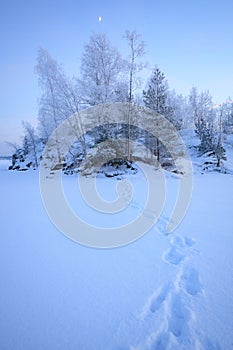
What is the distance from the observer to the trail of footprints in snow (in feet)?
4.98

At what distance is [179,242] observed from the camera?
124 inches

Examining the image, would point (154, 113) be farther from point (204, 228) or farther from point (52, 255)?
point (52, 255)

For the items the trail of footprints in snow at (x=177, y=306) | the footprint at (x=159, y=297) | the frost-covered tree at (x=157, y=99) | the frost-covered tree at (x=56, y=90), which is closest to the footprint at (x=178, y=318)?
the trail of footprints in snow at (x=177, y=306)

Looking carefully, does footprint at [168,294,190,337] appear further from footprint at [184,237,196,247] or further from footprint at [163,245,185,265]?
footprint at [184,237,196,247]

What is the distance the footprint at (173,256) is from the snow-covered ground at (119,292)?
14mm

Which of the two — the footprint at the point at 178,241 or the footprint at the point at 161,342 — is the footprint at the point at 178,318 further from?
the footprint at the point at 178,241

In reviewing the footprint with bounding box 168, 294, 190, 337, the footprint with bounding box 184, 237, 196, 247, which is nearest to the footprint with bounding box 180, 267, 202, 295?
the footprint with bounding box 168, 294, 190, 337

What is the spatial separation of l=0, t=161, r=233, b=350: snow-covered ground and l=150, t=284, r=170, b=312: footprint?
1 centimetres

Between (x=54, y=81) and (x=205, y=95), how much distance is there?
31838 millimetres

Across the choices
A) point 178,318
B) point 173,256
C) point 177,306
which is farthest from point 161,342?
point 173,256

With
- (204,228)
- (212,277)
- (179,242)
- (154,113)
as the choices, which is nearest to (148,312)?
(212,277)

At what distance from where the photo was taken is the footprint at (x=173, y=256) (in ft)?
8.58

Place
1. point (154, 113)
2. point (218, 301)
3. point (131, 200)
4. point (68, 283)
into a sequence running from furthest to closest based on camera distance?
1. point (154, 113)
2. point (131, 200)
3. point (68, 283)
4. point (218, 301)

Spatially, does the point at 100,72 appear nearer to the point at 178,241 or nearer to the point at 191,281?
the point at 178,241
